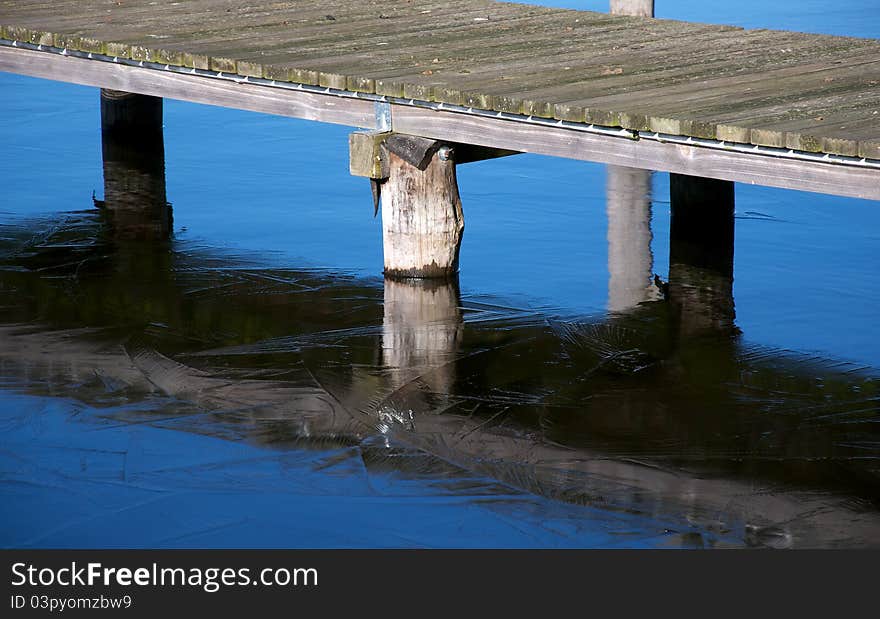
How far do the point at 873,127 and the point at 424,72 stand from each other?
259 cm

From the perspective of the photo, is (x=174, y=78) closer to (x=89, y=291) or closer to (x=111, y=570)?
(x=89, y=291)

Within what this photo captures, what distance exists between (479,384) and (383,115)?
66.4 inches

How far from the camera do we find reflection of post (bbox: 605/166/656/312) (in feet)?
28.1

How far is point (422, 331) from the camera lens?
7797 mm

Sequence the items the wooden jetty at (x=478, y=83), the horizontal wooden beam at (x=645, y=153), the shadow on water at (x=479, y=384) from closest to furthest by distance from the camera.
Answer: the shadow on water at (x=479, y=384) → the horizontal wooden beam at (x=645, y=153) → the wooden jetty at (x=478, y=83)

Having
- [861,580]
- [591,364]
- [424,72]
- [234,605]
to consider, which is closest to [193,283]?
[424,72]

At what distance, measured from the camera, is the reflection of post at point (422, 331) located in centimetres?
721

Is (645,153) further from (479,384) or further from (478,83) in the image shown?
(479,384)

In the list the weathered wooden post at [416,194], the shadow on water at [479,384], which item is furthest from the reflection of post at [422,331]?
the weathered wooden post at [416,194]

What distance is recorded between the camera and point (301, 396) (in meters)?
6.81

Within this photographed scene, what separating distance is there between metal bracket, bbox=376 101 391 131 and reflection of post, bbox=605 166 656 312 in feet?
5.32

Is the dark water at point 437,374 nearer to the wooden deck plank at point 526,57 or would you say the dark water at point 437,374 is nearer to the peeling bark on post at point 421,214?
the peeling bark on post at point 421,214

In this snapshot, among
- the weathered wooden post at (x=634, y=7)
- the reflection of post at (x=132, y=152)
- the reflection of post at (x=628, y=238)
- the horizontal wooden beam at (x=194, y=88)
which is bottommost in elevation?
the reflection of post at (x=628, y=238)

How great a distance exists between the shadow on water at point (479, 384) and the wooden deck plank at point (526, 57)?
1.21m
